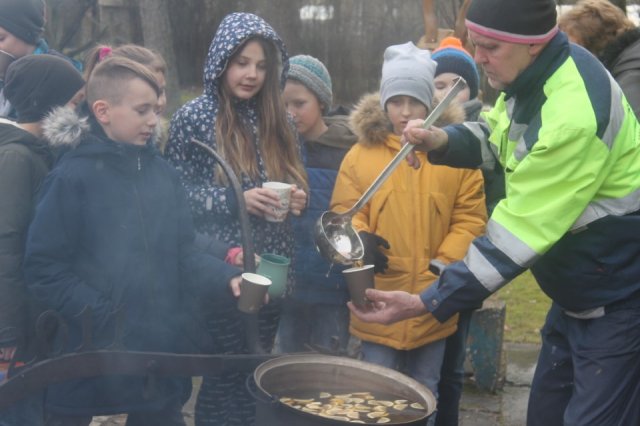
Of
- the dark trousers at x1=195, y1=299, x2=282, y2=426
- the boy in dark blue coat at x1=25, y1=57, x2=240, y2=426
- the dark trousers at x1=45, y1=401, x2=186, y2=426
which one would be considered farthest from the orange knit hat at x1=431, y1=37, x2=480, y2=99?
the dark trousers at x1=45, y1=401, x2=186, y2=426

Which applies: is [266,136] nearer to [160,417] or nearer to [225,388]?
[225,388]

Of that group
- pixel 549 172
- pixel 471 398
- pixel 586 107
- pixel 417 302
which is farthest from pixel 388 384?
pixel 471 398

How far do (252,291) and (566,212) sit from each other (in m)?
1.12

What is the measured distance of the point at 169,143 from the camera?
375 centimetres

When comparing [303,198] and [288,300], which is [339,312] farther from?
[303,198]

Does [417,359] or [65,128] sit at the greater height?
[65,128]

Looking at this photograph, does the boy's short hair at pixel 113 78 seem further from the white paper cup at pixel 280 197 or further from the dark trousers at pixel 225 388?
the dark trousers at pixel 225 388

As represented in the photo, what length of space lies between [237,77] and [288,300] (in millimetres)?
1167

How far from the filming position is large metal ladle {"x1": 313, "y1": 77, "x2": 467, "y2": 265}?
3.31m

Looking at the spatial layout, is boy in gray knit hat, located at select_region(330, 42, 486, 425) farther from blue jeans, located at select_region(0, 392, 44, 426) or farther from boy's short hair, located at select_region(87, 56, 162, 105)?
→ blue jeans, located at select_region(0, 392, 44, 426)

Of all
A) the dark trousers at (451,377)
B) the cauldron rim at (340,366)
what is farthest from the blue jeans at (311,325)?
the cauldron rim at (340,366)

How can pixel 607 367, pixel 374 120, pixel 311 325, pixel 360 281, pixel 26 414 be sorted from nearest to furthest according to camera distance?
pixel 607 367, pixel 360 281, pixel 26 414, pixel 374 120, pixel 311 325

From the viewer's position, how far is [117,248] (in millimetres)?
3152

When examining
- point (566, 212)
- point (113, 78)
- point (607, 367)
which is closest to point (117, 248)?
point (113, 78)
